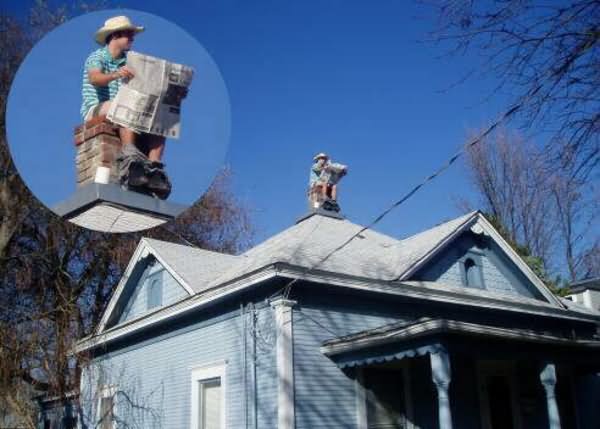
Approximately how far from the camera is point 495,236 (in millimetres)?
13617

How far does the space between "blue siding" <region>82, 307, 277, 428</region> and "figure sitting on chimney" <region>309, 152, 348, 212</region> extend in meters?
5.05

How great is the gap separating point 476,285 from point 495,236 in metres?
1.20

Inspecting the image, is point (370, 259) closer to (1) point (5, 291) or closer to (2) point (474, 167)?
(1) point (5, 291)

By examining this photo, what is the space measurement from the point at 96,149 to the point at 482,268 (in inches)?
478

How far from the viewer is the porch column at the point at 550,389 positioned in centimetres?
1014

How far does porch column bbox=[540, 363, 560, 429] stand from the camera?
1014 cm

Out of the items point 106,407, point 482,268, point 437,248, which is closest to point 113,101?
point 437,248

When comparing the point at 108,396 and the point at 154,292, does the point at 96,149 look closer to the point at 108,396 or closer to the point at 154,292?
the point at 154,292

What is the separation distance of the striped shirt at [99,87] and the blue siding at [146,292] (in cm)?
1029

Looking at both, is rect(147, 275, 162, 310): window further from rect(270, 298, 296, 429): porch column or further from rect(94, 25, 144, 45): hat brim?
rect(94, 25, 144, 45): hat brim

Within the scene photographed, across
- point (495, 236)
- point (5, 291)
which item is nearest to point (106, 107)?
point (495, 236)

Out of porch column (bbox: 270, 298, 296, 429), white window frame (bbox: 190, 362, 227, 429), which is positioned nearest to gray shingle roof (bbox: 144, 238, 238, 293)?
white window frame (bbox: 190, 362, 227, 429)

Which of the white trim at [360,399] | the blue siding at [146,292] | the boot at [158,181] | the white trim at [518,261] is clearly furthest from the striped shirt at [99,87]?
the white trim at [518,261]

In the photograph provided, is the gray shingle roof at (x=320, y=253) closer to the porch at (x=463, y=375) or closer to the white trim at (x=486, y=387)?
the porch at (x=463, y=375)
